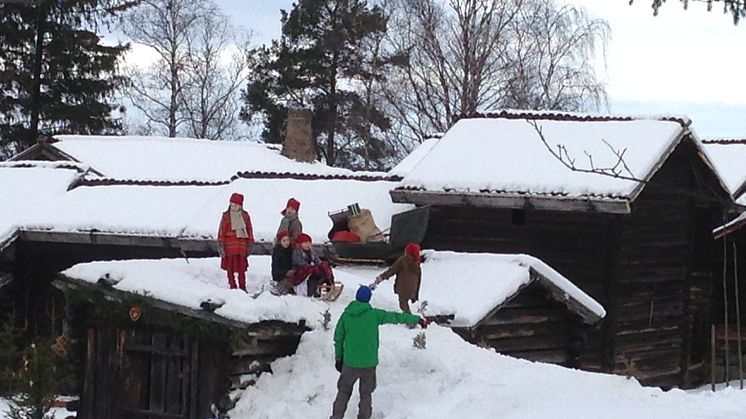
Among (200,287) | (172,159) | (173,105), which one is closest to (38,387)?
(200,287)

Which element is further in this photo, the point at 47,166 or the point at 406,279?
the point at 47,166

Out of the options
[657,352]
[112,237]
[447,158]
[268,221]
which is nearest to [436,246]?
[447,158]

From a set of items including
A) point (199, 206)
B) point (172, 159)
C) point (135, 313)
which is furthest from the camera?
point (172, 159)

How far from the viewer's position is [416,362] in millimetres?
10680

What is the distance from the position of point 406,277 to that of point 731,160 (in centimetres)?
1245

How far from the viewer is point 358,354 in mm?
10047

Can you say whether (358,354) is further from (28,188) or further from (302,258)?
(28,188)

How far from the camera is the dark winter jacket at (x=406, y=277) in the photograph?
1202 centimetres

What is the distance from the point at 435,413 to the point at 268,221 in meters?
8.75

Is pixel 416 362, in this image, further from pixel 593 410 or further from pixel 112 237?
pixel 112 237

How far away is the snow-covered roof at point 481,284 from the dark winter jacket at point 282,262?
1.71 metres

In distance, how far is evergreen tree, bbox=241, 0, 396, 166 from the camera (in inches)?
1435

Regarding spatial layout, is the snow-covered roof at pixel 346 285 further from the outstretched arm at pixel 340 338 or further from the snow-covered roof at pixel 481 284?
A: the outstretched arm at pixel 340 338

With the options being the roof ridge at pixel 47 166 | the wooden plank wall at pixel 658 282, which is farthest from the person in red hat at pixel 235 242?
the roof ridge at pixel 47 166
